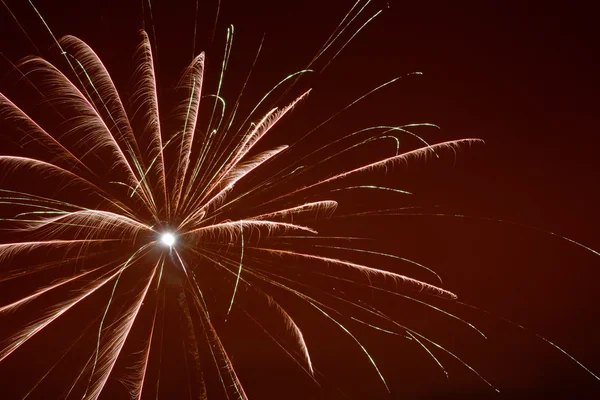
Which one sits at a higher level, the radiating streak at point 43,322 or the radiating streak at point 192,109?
the radiating streak at point 192,109

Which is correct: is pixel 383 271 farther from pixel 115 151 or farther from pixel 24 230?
pixel 24 230

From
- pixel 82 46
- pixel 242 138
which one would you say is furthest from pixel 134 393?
pixel 82 46

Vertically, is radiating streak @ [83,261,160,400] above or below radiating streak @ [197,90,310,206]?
below

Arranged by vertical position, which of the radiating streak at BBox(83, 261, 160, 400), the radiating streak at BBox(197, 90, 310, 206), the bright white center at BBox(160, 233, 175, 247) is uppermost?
the radiating streak at BBox(197, 90, 310, 206)

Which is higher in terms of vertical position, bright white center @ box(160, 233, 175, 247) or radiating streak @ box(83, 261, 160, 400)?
bright white center @ box(160, 233, 175, 247)

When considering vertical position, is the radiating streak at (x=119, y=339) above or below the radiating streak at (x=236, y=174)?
below

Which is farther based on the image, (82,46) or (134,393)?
(134,393)

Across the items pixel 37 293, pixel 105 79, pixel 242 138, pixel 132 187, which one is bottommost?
pixel 37 293

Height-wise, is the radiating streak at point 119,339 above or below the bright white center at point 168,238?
below

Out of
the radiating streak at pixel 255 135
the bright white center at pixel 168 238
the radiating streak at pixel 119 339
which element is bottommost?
the radiating streak at pixel 119 339

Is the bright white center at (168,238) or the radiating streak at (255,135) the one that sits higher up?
the radiating streak at (255,135)

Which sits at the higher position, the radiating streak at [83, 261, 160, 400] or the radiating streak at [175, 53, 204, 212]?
the radiating streak at [175, 53, 204, 212]
